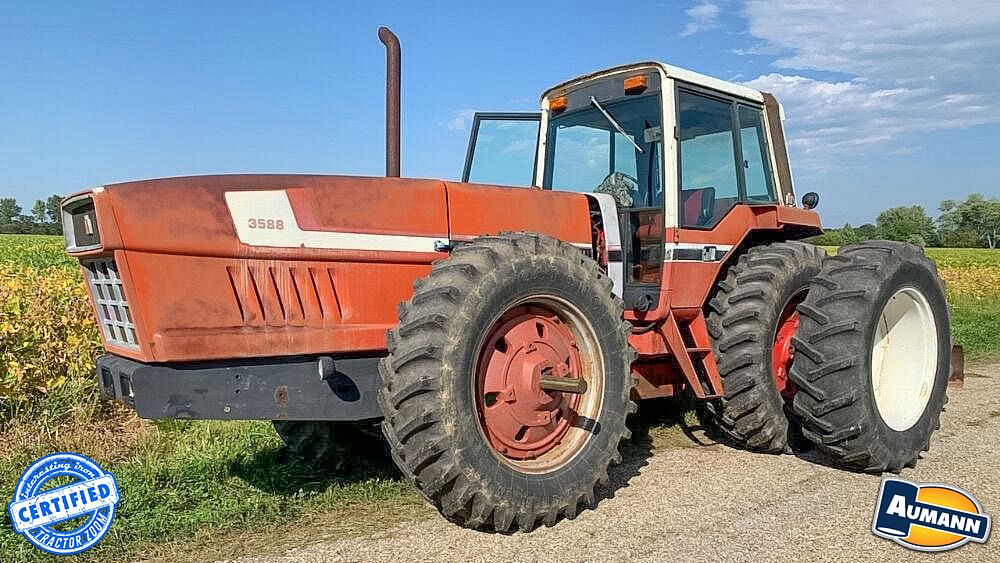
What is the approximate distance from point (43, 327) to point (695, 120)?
5176 mm

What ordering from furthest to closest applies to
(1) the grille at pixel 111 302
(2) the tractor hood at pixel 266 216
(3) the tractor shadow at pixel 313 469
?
(3) the tractor shadow at pixel 313 469, (1) the grille at pixel 111 302, (2) the tractor hood at pixel 266 216

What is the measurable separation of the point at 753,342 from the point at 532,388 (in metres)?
1.85

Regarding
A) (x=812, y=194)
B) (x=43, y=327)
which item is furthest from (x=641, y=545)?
(x=43, y=327)

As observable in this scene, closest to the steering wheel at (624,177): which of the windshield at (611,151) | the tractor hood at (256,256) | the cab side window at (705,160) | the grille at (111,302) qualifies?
Result: the windshield at (611,151)

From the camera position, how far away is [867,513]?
4.08 m

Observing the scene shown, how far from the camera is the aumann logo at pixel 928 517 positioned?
3.67 meters

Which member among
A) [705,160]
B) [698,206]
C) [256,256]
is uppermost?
[705,160]

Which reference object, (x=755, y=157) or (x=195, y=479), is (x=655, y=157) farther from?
(x=195, y=479)

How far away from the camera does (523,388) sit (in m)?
3.96

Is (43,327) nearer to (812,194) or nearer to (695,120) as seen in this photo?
(695,120)

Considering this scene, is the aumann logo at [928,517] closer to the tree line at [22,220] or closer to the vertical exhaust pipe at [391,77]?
the vertical exhaust pipe at [391,77]

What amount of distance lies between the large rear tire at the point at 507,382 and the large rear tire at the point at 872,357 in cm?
134

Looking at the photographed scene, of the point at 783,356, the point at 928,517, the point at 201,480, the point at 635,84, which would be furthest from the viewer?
the point at 783,356

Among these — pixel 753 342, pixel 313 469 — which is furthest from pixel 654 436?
pixel 313 469
